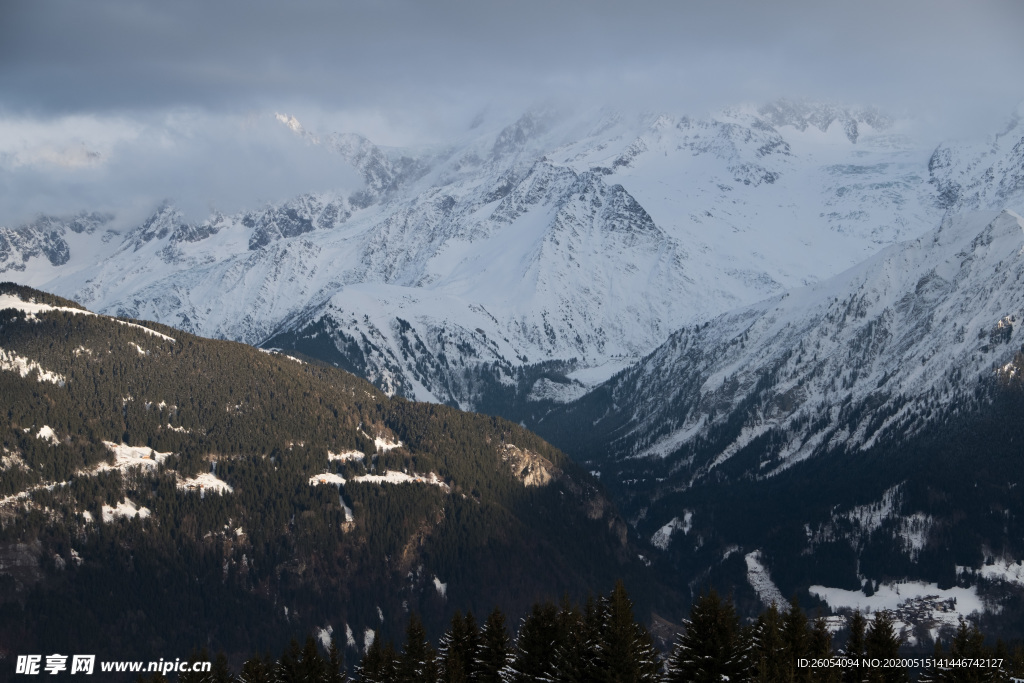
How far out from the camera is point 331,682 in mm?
176625

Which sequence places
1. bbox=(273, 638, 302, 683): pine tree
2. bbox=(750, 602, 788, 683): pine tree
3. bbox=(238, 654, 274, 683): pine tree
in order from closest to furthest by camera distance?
1. bbox=(750, 602, 788, 683): pine tree
2. bbox=(238, 654, 274, 683): pine tree
3. bbox=(273, 638, 302, 683): pine tree

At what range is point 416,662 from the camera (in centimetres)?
17188

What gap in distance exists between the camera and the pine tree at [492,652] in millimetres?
165750

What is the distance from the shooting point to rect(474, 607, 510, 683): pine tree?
165750mm

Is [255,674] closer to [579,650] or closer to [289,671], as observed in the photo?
[289,671]

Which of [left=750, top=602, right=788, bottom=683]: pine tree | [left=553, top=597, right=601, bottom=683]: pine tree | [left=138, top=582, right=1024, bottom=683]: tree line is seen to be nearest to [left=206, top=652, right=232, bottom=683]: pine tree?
[left=138, top=582, right=1024, bottom=683]: tree line

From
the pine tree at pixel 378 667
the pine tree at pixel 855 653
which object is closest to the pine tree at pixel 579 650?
the pine tree at pixel 855 653

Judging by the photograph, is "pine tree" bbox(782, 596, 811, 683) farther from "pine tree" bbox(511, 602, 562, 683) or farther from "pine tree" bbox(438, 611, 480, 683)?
"pine tree" bbox(438, 611, 480, 683)

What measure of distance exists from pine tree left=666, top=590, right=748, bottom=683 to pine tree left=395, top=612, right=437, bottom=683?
33956mm

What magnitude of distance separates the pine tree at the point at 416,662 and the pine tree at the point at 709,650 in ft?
111

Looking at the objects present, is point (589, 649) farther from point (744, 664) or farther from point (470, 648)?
point (470, 648)

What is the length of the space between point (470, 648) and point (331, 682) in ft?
59.5

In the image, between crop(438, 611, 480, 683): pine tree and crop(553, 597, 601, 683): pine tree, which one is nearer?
crop(553, 597, 601, 683): pine tree

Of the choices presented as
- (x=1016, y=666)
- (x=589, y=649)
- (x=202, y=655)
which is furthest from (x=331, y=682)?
(x=1016, y=666)
